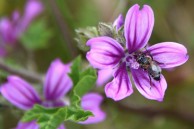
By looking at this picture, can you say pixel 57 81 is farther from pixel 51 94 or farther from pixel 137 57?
pixel 137 57

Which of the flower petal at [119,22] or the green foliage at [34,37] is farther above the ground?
the green foliage at [34,37]

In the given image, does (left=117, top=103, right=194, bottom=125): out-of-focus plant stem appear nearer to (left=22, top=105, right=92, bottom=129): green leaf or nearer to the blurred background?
the blurred background

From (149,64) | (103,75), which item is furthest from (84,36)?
(103,75)

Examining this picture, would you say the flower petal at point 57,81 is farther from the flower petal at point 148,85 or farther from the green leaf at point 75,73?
the flower petal at point 148,85

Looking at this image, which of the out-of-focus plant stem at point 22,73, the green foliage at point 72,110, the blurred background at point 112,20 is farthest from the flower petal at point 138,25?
the blurred background at point 112,20

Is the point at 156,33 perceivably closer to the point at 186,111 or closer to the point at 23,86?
the point at 186,111

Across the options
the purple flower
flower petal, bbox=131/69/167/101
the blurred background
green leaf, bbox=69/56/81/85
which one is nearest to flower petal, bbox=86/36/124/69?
the purple flower
